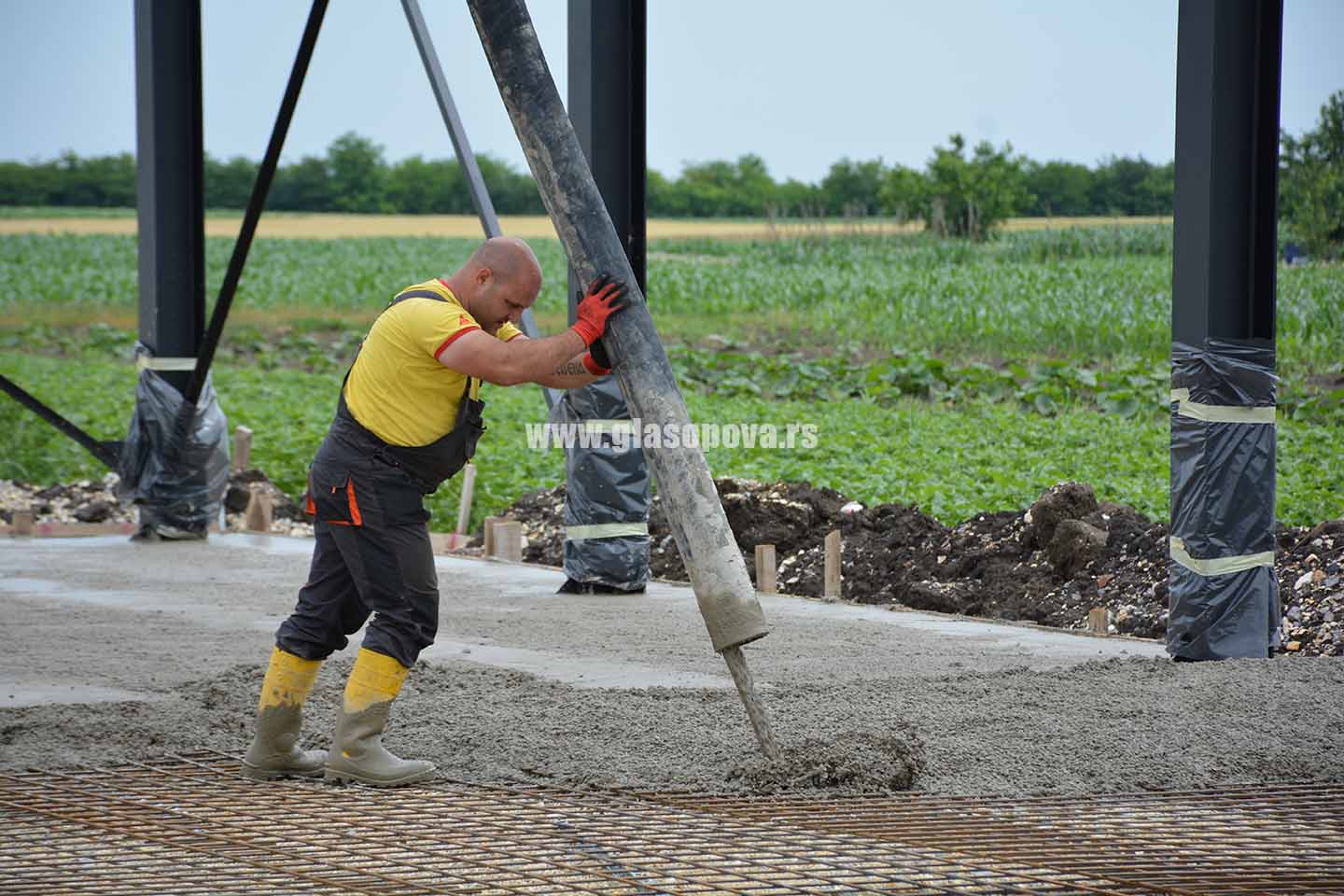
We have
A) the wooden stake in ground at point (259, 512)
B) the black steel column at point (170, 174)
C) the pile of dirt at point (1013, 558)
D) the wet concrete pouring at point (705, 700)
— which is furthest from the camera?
the wooden stake in ground at point (259, 512)

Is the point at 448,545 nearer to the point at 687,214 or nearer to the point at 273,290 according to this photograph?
the point at 273,290

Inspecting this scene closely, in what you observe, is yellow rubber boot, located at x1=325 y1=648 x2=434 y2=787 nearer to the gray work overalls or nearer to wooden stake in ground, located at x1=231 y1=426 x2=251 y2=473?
the gray work overalls

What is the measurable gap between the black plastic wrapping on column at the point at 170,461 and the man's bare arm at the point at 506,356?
7.02 metres

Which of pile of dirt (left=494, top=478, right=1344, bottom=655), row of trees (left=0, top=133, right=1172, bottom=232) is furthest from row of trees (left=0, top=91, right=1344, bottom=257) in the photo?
pile of dirt (left=494, top=478, right=1344, bottom=655)

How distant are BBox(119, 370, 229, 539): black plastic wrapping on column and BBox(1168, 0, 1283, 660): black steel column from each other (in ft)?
22.8

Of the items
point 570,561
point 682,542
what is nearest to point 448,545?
point 570,561

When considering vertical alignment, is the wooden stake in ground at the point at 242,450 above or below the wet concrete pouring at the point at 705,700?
above

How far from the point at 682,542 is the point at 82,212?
2281 inches

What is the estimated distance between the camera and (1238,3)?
6.77 meters

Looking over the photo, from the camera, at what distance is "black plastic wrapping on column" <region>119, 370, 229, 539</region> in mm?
11227

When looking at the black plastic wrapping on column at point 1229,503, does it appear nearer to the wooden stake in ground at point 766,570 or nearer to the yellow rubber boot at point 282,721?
the wooden stake in ground at point 766,570

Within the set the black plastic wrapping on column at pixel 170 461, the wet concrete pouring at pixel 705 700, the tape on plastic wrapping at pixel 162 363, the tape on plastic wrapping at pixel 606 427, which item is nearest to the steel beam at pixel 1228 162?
the wet concrete pouring at pixel 705 700

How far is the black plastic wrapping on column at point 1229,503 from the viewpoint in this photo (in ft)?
22.3

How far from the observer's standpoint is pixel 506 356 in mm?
4625
